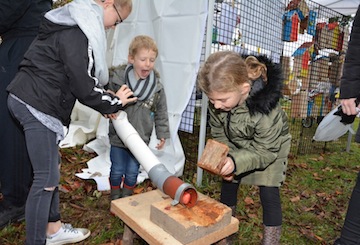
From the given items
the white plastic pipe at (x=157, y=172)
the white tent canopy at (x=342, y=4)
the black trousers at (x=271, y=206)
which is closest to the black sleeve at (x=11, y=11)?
the white plastic pipe at (x=157, y=172)

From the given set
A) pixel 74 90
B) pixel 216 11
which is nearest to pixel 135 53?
pixel 74 90

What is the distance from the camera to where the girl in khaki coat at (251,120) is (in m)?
1.70

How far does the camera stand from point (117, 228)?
249 centimetres

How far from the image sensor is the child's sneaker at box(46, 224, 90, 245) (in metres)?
2.14

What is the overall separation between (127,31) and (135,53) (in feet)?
4.96

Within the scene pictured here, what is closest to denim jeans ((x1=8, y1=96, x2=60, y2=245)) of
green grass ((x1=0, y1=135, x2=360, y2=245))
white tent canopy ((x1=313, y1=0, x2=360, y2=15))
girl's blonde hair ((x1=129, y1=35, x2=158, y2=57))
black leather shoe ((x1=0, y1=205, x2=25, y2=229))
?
green grass ((x1=0, y1=135, x2=360, y2=245))

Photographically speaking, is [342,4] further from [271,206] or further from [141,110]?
[271,206]

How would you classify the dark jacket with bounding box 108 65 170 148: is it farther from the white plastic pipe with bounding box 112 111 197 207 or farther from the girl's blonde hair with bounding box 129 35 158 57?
the white plastic pipe with bounding box 112 111 197 207

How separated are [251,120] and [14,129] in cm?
167

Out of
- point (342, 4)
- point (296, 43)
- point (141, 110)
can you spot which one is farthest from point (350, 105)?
point (342, 4)

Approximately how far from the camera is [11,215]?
2.38 meters

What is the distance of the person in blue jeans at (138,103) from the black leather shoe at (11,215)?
0.72 metres

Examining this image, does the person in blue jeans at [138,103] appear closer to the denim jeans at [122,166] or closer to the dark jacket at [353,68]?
the denim jeans at [122,166]

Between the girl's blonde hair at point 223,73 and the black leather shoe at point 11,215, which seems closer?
the girl's blonde hair at point 223,73
